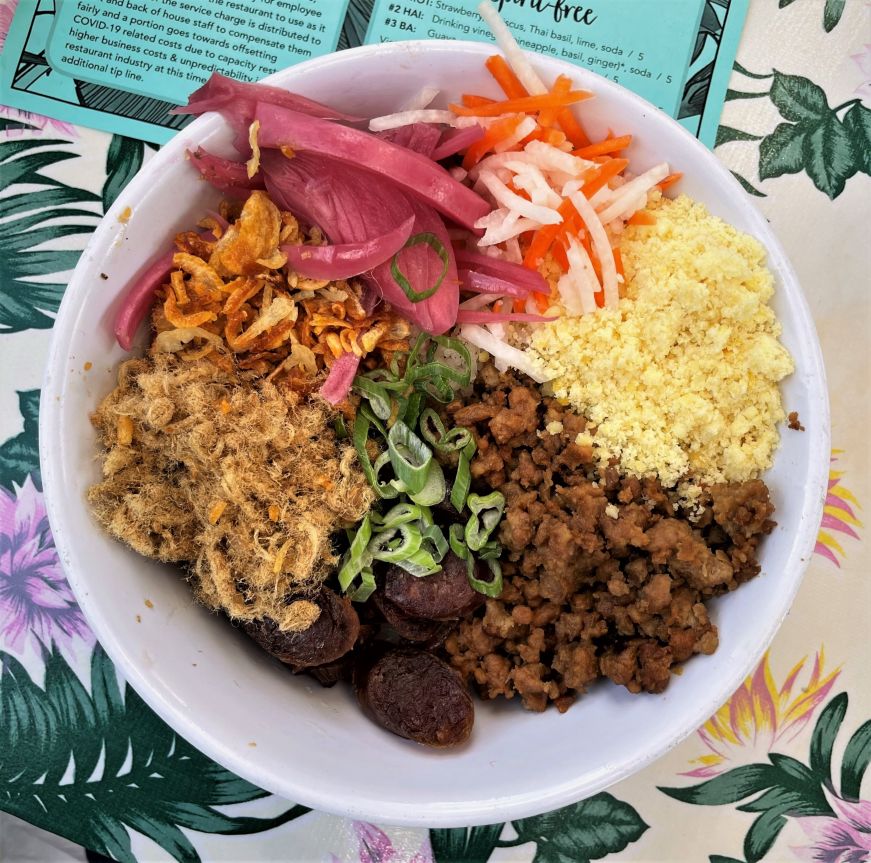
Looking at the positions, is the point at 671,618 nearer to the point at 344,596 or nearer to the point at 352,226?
the point at 344,596

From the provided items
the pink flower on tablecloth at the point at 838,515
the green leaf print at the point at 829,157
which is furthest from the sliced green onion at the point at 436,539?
the green leaf print at the point at 829,157

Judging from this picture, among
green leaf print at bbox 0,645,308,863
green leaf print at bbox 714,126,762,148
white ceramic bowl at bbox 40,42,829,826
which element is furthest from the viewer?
green leaf print at bbox 714,126,762,148

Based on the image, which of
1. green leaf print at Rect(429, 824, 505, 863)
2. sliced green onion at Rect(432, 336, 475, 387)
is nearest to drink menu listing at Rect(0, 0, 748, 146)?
sliced green onion at Rect(432, 336, 475, 387)

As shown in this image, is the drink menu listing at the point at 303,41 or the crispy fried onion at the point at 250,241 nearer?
the crispy fried onion at the point at 250,241

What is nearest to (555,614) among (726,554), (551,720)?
(551,720)

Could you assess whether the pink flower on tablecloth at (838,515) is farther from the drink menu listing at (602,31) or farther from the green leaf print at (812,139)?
the drink menu listing at (602,31)

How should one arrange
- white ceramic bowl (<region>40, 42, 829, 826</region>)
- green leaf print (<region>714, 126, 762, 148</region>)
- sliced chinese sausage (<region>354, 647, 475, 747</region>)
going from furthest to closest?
green leaf print (<region>714, 126, 762, 148</region>), sliced chinese sausage (<region>354, 647, 475, 747</region>), white ceramic bowl (<region>40, 42, 829, 826</region>)

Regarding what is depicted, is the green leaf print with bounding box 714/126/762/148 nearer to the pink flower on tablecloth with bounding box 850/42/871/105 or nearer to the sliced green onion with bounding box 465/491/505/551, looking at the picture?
the pink flower on tablecloth with bounding box 850/42/871/105

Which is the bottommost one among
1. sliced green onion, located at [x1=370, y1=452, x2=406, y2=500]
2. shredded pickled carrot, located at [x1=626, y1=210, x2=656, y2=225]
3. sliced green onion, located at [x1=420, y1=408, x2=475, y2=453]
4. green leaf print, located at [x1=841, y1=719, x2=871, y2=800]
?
green leaf print, located at [x1=841, y1=719, x2=871, y2=800]
